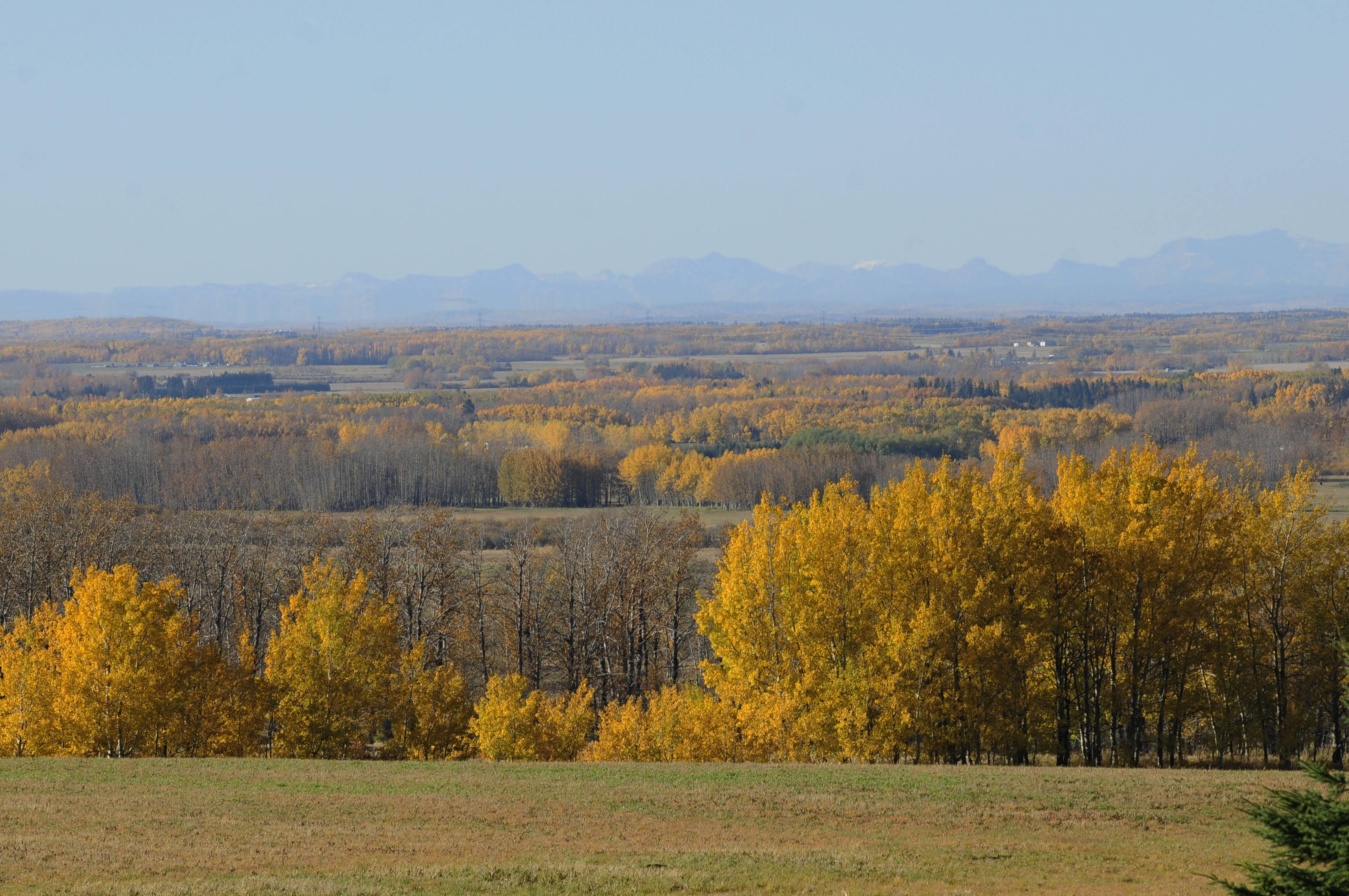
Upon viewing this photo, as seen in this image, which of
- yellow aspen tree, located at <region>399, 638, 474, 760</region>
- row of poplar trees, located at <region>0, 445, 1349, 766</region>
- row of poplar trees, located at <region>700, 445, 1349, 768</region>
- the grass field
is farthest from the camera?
yellow aspen tree, located at <region>399, 638, 474, 760</region>

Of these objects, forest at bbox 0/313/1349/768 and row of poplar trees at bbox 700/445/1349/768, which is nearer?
row of poplar trees at bbox 700/445/1349/768

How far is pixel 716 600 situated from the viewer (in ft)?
136

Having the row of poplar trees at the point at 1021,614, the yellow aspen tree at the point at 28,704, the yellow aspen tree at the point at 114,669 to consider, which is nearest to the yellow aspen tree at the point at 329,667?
the yellow aspen tree at the point at 114,669

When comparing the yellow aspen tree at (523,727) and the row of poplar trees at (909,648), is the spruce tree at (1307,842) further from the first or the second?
the yellow aspen tree at (523,727)

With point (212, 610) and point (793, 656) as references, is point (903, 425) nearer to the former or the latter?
point (212, 610)

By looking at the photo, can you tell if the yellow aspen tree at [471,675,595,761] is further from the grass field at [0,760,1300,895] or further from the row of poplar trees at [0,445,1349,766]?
the grass field at [0,760,1300,895]

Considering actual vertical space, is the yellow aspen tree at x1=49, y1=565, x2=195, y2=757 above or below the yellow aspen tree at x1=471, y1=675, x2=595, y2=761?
above

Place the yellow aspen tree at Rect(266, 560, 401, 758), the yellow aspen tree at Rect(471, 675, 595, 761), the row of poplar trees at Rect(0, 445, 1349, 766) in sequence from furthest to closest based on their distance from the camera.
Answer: the yellow aspen tree at Rect(471, 675, 595, 761)
the yellow aspen tree at Rect(266, 560, 401, 758)
the row of poplar trees at Rect(0, 445, 1349, 766)

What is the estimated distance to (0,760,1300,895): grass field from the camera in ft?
72.3

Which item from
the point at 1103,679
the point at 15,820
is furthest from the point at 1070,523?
the point at 15,820

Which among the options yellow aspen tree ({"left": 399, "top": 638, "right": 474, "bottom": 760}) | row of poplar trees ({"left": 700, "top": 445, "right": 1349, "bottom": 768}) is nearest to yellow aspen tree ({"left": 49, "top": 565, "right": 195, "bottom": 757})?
yellow aspen tree ({"left": 399, "top": 638, "right": 474, "bottom": 760})

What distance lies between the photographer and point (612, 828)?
88.3 ft

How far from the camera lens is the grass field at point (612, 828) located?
72.3 feet

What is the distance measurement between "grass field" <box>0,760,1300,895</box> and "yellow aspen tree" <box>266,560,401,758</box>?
6.96 metres
